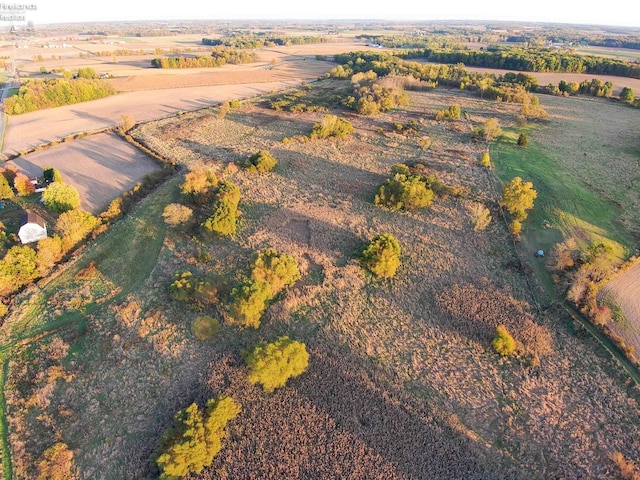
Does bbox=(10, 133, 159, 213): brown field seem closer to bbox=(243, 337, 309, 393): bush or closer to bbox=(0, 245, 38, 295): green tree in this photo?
bbox=(0, 245, 38, 295): green tree

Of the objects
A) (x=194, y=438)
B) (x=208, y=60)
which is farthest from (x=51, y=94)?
(x=194, y=438)

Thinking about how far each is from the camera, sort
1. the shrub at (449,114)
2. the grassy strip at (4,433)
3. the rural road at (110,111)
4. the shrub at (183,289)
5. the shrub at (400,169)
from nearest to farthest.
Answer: the grassy strip at (4,433)
the shrub at (183,289)
the shrub at (400,169)
the rural road at (110,111)
the shrub at (449,114)

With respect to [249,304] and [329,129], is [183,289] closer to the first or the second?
[249,304]

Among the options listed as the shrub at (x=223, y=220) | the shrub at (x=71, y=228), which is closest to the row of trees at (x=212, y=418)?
the shrub at (x=223, y=220)

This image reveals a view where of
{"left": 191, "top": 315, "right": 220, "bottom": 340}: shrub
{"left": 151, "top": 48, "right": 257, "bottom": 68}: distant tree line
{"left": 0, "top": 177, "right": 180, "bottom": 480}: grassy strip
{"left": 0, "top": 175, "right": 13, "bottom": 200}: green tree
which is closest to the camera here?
{"left": 191, "top": 315, "right": 220, "bottom": 340}: shrub

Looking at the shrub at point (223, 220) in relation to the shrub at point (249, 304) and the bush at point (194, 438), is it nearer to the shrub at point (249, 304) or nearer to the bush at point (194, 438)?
the shrub at point (249, 304)

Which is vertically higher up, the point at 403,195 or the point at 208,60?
the point at 208,60

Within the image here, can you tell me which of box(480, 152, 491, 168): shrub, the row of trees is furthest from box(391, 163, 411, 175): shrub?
the row of trees
